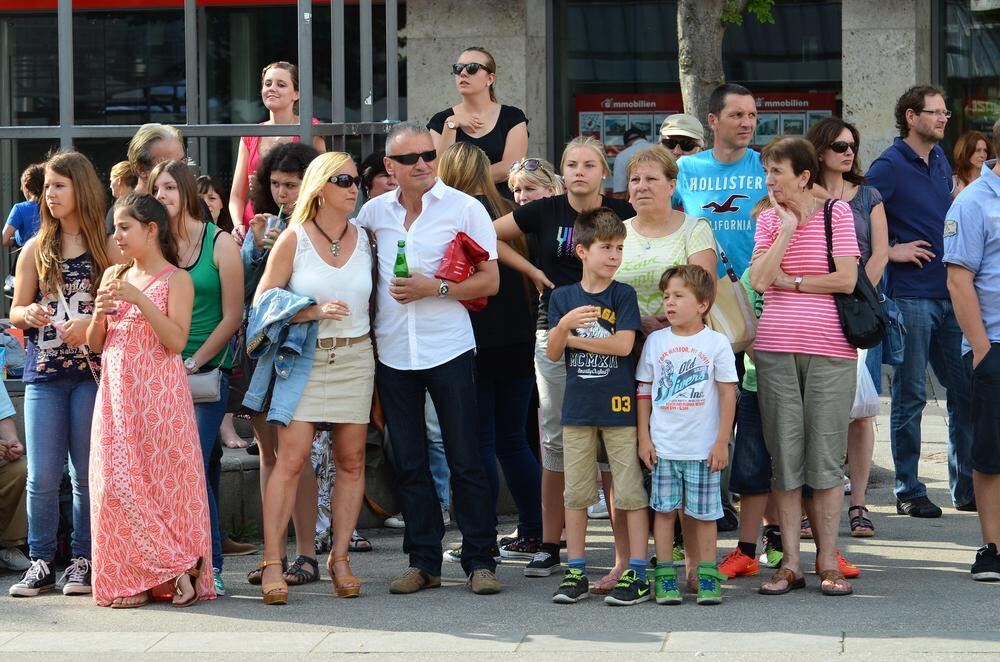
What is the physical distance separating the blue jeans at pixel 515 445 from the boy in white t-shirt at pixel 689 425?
1.03m

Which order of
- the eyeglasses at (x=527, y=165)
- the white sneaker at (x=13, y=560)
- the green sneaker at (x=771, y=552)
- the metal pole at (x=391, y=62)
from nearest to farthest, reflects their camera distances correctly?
1. the green sneaker at (x=771, y=552)
2. the white sneaker at (x=13, y=560)
3. the eyeglasses at (x=527, y=165)
4. the metal pole at (x=391, y=62)

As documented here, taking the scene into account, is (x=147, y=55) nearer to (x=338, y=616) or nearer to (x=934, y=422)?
(x=934, y=422)

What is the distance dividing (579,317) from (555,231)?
0.73m

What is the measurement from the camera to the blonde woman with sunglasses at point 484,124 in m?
8.29

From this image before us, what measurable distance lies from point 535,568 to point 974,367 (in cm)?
206

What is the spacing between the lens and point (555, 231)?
7.05 metres

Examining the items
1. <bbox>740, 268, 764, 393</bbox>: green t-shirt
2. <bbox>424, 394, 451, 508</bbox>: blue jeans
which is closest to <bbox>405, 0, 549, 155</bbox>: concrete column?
<bbox>424, 394, 451, 508</bbox>: blue jeans

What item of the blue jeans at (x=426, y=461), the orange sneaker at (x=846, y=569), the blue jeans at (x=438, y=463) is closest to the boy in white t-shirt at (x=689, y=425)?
the orange sneaker at (x=846, y=569)

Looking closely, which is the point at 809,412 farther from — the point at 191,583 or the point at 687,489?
the point at 191,583

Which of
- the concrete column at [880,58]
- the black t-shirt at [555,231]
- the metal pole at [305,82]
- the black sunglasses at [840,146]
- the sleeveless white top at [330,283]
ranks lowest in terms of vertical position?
the sleeveless white top at [330,283]

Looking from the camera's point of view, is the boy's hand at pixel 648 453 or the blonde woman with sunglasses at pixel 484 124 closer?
the boy's hand at pixel 648 453

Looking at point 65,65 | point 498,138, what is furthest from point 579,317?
point 65,65

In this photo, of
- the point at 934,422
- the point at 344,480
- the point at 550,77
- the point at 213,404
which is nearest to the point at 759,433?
the point at 344,480

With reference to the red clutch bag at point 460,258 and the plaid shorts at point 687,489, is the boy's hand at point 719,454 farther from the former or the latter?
the red clutch bag at point 460,258
